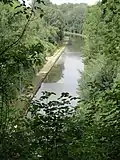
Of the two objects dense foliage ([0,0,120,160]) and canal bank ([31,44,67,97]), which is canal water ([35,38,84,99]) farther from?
dense foliage ([0,0,120,160])

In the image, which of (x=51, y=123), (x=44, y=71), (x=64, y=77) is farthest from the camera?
(x=44, y=71)

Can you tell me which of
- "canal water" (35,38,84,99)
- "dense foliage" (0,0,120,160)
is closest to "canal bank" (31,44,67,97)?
"canal water" (35,38,84,99)

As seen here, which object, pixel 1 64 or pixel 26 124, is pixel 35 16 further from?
pixel 26 124

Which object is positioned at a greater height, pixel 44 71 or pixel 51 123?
pixel 51 123

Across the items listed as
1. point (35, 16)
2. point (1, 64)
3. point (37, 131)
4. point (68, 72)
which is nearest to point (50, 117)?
point (37, 131)

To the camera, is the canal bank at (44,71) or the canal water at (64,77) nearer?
the canal water at (64,77)

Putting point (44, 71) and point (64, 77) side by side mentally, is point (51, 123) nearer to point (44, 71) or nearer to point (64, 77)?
point (64, 77)

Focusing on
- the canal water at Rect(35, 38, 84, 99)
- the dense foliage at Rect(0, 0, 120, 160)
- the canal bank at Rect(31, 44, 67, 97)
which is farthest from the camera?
the canal bank at Rect(31, 44, 67, 97)

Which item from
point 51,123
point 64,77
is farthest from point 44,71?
point 51,123

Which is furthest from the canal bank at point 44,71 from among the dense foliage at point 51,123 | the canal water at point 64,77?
the dense foliage at point 51,123

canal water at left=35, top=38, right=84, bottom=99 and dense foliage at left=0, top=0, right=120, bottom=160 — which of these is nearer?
dense foliage at left=0, top=0, right=120, bottom=160

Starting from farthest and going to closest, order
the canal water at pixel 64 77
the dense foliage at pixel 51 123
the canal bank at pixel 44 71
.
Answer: the canal bank at pixel 44 71, the canal water at pixel 64 77, the dense foliage at pixel 51 123

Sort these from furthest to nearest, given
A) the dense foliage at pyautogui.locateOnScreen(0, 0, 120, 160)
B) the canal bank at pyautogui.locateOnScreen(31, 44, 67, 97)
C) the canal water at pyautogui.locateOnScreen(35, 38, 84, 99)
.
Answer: the canal bank at pyautogui.locateOnScreen(31, 44, 67, 97)
the canal water at pyautogui.locateOnScreen(35, 38, 84, 99)
the dense foliage at pyautogui.locateOnScreen(0, 0, 120, 160)

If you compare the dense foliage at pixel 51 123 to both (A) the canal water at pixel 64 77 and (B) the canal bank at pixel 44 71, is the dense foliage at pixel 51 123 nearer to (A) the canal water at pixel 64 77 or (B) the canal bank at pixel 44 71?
(A) the canal water at pixel 64 77
